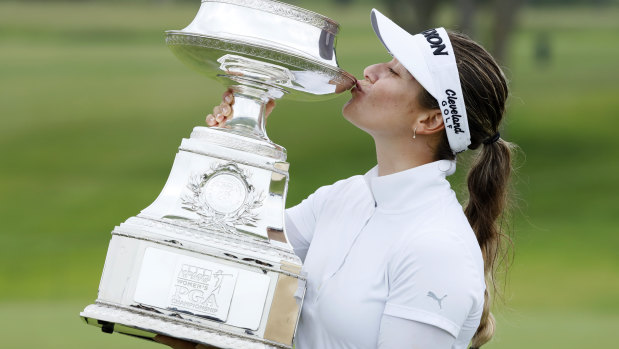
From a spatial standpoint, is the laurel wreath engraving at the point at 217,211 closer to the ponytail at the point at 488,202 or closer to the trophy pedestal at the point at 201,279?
the trophy pedestal at the point at 201,279

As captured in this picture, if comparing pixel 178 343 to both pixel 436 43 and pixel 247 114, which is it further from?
pixel 436 43

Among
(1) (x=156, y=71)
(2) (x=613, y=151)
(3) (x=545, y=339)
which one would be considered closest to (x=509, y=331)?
(3) (x=545, y=339)

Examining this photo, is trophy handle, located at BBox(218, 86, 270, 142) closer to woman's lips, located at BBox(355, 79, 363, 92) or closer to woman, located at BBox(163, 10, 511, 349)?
woman, located at BBox(163, 10, 511, 349)

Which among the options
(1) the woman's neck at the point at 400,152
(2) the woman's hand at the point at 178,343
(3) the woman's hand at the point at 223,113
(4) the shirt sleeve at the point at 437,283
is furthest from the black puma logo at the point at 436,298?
(3) the woman's hand at the point at 223,113

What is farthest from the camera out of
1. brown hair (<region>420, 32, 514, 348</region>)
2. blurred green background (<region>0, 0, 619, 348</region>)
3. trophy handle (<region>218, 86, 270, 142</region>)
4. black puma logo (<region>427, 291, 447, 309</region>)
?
blurred green background (<region>0, 0, 619, 348</region>)

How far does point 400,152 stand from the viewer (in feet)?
6.81

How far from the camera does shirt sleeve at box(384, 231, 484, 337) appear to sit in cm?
183

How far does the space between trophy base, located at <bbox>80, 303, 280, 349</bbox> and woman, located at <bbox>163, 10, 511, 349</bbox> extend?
0.14m

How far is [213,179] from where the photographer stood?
6.84ft

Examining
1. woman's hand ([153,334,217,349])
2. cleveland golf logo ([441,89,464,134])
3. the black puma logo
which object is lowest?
woman's hand ([153,334,217,349])

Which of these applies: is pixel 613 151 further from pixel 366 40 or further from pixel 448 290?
pixel 448 290

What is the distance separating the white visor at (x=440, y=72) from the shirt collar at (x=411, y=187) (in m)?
0.08

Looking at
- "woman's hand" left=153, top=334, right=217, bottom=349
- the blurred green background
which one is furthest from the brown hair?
the blurred green background

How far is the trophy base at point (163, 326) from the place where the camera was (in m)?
1.94
